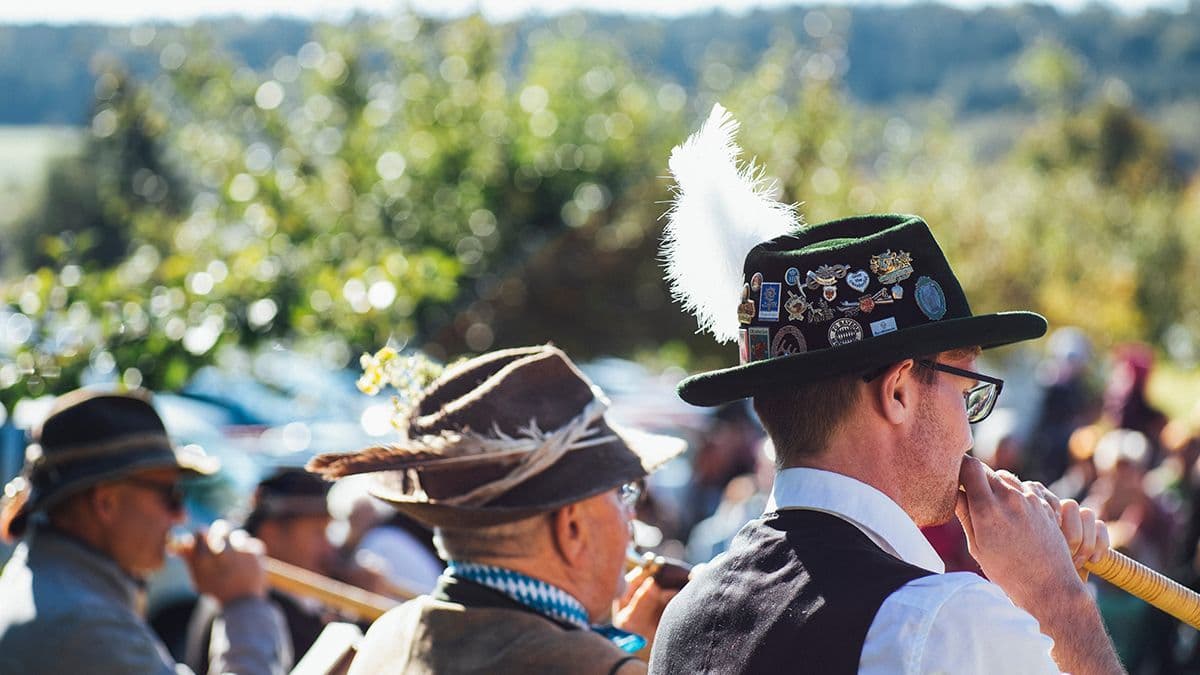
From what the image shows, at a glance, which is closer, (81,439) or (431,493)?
(431,493)

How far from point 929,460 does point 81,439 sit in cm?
264

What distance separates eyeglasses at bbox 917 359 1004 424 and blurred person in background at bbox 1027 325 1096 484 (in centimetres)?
791

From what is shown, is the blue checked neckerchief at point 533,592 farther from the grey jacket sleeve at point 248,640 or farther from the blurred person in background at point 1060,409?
the blurred person in background at point 1060,409

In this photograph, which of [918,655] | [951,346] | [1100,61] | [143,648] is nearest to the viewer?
[918,655]

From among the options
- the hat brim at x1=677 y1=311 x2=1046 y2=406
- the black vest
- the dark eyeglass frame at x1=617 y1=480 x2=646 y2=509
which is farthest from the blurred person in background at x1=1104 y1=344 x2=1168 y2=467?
the black vest

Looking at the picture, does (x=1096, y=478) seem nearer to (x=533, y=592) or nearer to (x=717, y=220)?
(x=533, y=592)

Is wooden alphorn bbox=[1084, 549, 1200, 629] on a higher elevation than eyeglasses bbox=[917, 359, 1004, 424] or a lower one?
lower

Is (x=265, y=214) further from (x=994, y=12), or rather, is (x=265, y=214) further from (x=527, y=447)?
(x=994, y=12)

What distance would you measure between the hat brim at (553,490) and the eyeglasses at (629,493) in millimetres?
51

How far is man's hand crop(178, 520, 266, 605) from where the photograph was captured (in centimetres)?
405

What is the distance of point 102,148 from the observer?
51.6m

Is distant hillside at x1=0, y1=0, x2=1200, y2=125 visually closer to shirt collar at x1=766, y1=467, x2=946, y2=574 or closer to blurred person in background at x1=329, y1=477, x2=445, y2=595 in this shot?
blurred person in background at x1=329, y1=477, x2=445, y2=595

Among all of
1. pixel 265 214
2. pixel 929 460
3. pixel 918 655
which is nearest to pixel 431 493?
pixel 929 460

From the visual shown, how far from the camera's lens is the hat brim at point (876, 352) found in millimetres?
2012
